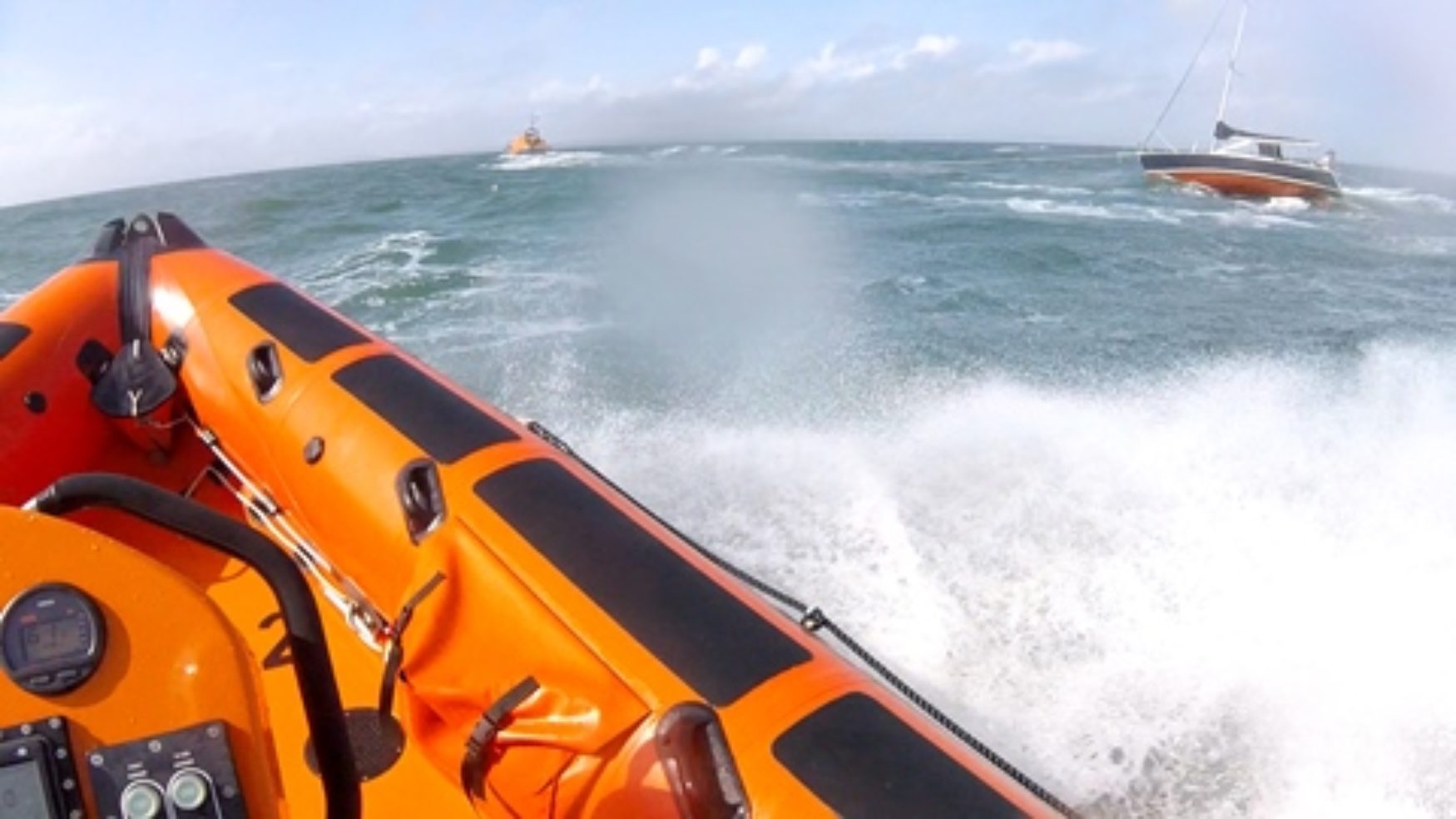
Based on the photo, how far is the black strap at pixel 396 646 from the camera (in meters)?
1.82

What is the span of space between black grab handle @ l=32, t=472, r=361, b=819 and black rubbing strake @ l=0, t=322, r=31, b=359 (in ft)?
7.49

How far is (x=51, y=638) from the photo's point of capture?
99cm

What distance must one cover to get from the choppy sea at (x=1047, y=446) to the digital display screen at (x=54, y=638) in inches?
102

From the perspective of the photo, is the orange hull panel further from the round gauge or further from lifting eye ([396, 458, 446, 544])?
the round gauge

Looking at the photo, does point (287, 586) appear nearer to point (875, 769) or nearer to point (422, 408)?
point (875, 769)

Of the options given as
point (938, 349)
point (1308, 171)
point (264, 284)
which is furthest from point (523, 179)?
point (264, 284)

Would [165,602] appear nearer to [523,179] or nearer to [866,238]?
[866,238]

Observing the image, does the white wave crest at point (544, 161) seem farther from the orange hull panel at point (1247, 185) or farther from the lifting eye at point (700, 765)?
the lifting eye at point (700, 765)

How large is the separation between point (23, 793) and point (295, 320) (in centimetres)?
211

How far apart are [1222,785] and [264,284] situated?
3177 millimetres

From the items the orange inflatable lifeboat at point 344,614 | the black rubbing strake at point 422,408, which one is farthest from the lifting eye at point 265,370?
the black rubbing strake at point 422,408

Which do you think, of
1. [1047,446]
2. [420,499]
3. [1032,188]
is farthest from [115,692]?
[1032,188]

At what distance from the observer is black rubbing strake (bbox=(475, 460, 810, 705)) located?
5.63 feet

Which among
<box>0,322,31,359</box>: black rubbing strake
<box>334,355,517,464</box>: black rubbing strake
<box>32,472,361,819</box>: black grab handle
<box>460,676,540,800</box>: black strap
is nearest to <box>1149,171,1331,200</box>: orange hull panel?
<box>334,355,517,464</box>: black rubbing strake
